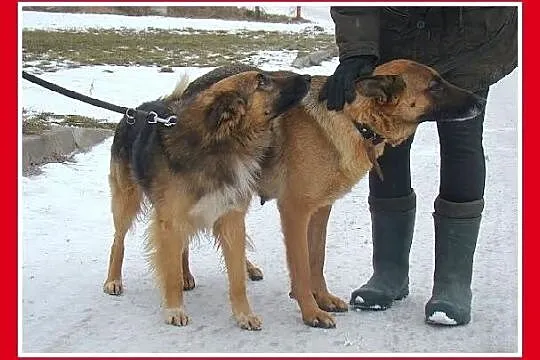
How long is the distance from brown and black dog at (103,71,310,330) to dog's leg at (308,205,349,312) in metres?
0.39

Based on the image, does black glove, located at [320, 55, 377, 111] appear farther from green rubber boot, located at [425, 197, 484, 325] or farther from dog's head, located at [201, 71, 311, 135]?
green rubber boot, located at [425, 197, 484, 325]

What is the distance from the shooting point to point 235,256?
12.7 ft

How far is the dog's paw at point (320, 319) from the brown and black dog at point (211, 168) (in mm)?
252

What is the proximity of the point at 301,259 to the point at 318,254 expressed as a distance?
27 cm

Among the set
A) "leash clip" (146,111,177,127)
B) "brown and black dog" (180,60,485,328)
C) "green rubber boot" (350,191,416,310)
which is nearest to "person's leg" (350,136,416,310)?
"green rubber boot" (350,191,416,310)

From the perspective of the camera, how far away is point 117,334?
3590mm

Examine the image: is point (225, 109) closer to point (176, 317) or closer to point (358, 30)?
point (358, 30)

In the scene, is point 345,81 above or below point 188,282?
above

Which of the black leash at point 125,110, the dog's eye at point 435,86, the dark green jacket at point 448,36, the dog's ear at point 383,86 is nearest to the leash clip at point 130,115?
the black leash at point 125,110

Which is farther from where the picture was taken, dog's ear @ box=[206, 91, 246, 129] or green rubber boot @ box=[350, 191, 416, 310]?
green rubber boot @ box=[350, 191, 416, 310]

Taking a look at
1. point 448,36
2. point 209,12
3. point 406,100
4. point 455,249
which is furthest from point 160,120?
point 209,12

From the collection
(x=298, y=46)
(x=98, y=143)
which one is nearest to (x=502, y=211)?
(x=98, y=143)

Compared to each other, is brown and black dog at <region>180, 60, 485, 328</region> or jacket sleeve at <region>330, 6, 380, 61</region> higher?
jacket sleeve at <region>330, 6, 380, 61</region>

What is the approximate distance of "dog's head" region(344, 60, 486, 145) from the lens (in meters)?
3.59
